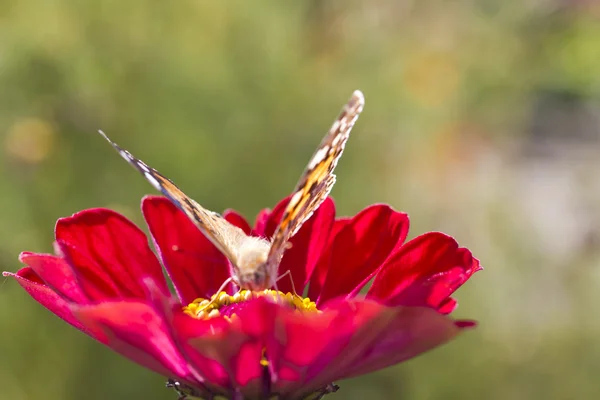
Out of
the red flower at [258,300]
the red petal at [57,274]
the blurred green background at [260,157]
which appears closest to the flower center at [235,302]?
the red flower at [258,300]

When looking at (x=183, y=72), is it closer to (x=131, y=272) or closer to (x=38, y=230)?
(x=38, y=230)

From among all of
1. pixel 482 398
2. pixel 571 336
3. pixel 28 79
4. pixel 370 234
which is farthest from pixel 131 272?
pixel 571 336

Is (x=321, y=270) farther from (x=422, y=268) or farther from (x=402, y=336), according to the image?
(x=402, y=336)

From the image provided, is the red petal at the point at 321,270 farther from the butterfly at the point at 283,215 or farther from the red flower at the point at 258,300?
the butterfly at the point at 283,215

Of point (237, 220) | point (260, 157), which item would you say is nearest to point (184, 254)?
point (237, 220)

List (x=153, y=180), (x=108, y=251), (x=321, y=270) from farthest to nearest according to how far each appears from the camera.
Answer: (x=321, y=270) → (x=108, y=251) → (x=153, y=180)

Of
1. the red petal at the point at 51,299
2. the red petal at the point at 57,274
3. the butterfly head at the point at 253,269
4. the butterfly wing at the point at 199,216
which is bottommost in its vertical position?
the red petal at the point at 51,299

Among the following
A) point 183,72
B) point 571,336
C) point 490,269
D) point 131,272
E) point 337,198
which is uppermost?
point 183,72
